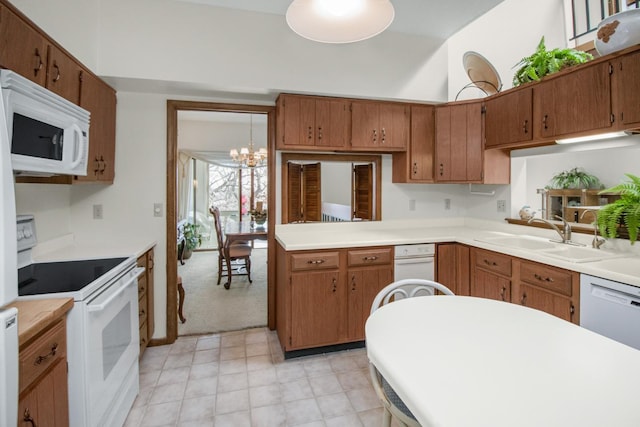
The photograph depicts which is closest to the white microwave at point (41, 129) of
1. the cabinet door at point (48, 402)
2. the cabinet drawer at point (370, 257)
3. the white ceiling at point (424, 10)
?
the cabinet door at point (48, 402)

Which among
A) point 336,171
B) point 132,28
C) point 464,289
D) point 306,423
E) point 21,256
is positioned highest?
point 132,28

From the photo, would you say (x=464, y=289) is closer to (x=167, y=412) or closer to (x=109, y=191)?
(x=167, y=412)

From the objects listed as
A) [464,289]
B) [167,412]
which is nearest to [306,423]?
[167,412]

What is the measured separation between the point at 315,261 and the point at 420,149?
1.49m

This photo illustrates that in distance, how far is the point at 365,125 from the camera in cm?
293

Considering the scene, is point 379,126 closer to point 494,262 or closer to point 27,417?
point 494,262

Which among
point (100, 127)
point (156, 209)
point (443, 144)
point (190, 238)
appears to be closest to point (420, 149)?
point (443, 144)

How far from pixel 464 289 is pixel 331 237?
4.00ft

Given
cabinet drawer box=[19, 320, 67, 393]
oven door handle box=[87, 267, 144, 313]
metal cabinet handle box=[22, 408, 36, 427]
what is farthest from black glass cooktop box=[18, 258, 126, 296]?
metal cabinet handle box=[22, 408, 36, 427]

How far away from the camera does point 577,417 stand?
27.5 inches

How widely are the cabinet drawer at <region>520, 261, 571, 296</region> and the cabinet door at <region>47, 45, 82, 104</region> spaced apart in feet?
9.97

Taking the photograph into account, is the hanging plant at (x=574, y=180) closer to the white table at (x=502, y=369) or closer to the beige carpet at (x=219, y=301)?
the white table at (x=502, y=369)

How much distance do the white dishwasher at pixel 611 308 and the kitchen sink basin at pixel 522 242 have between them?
74 centimetres

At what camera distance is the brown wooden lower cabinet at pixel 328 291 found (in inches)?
99.4
